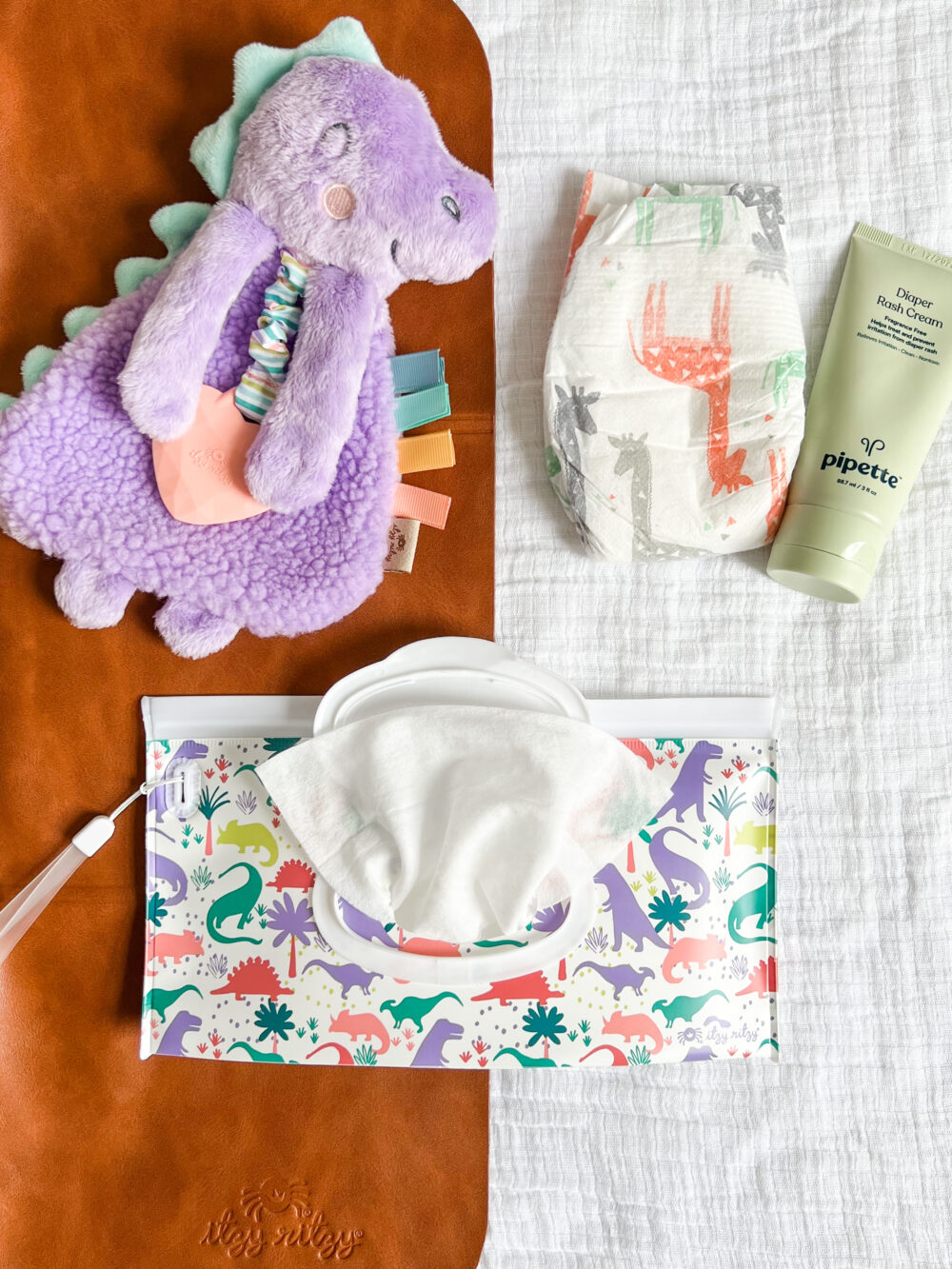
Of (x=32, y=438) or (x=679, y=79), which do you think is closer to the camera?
(x=32, y=438)

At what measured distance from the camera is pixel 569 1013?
66 centimetres

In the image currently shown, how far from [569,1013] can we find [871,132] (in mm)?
762

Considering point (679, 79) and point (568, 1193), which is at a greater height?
point (679, 79)

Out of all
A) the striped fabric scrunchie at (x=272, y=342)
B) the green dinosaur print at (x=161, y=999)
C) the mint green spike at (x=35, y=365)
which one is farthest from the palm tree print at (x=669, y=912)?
the mint green spike at (x=35, y=365)

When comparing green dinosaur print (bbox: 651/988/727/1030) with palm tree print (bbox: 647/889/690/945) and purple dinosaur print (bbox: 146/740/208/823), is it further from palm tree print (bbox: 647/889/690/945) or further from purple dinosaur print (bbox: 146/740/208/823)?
purple dinosaur print (bbox: 146/740/208/823)

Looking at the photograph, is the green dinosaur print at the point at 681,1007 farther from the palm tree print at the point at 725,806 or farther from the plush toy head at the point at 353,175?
the plush toy head at the point at 353,175

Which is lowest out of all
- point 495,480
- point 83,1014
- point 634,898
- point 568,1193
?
point 568,1193

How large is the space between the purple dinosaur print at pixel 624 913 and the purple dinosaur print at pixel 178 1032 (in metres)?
0.34

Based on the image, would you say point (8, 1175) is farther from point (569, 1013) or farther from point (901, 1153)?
point (901, 1153)

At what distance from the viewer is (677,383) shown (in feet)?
2.16

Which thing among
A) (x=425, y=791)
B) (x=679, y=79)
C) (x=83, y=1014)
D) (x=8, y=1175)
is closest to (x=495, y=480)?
(x=425, y=791)

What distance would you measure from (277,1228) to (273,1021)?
178 millimetres

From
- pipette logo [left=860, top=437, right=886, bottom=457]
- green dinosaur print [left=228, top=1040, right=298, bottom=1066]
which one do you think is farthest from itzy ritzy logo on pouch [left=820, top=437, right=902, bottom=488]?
green dinosaur print [left=228, top=1040, right=298, bottom=1066]

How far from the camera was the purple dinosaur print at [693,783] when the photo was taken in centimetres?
67
